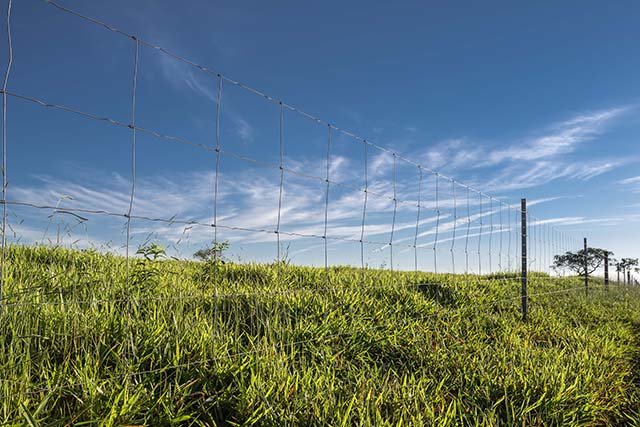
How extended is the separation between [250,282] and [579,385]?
390cm

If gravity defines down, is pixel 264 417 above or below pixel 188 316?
below

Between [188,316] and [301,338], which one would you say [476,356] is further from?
[188,316]

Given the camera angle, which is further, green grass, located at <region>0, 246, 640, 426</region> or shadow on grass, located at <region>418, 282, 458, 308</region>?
shadow on grass, located at <region>418, 282, 458, 308</region>

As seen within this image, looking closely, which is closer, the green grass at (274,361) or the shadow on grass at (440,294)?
the green grass at (274,361)

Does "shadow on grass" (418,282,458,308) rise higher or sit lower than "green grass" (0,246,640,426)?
higher

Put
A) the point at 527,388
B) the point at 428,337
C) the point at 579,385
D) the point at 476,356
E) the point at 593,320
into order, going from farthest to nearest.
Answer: the point at 593,320
the point at 428,337
the point at 476,356
the point at 579,385
the point at 527,388

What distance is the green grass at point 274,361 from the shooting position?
2.89m

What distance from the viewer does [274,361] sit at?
3525mm

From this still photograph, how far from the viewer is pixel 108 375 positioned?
10.4 ft

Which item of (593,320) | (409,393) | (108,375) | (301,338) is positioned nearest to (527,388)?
(409,393)

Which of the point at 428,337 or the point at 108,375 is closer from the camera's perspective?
the point at 108,375

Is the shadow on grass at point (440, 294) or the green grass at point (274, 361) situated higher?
the shadow on grass at point (440, 294)

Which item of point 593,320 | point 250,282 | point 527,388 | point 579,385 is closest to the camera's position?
point 527,388

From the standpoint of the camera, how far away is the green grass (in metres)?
2.89
